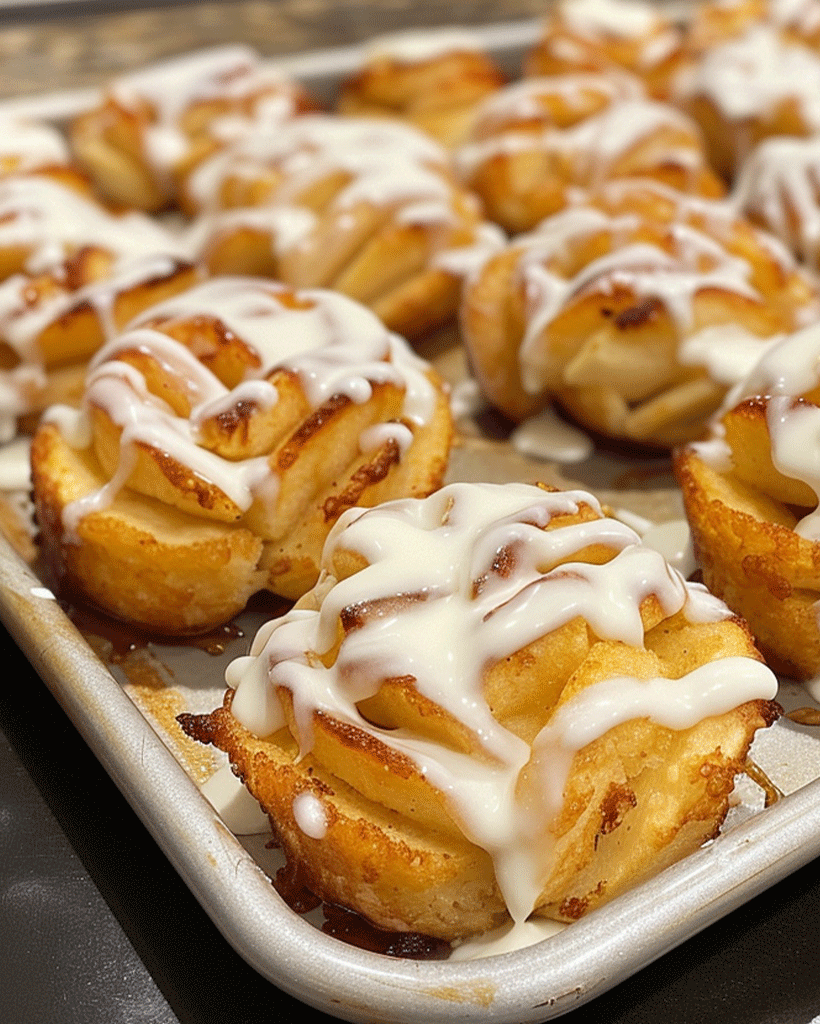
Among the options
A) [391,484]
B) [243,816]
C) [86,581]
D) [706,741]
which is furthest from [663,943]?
[86,581]

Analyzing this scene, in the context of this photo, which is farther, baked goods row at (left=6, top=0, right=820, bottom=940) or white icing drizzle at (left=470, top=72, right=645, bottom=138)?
white icing drizzle at (left=470, top=72, right=645, bottom=138)

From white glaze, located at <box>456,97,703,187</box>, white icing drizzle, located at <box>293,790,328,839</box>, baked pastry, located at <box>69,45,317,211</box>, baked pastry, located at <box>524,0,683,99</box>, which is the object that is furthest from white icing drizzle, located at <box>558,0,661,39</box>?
white icing drizzle, located at <box>293,790,328,839</box>

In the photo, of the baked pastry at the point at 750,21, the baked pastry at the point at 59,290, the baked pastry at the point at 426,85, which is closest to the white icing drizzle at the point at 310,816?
the baked pastry at the point at 59,290

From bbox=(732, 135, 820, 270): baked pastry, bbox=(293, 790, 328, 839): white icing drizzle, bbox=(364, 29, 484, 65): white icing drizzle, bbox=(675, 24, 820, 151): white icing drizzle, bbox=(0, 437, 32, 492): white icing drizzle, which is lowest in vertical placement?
bbox=(0, 437, 32, 492): white icing drizzle

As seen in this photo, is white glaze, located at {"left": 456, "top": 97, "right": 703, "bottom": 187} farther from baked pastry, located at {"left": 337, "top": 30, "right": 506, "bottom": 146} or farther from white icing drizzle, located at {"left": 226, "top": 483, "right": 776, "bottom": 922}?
white icing drizzle, located at {"left": 226, "top": 483, "right": 776, "bottom": 922}

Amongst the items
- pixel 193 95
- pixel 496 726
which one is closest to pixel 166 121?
pixel 193 95

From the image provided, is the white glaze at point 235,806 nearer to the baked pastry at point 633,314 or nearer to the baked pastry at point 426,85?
the baked pastry at point 633,314

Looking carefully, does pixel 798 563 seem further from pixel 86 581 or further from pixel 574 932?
pixel 86 581
